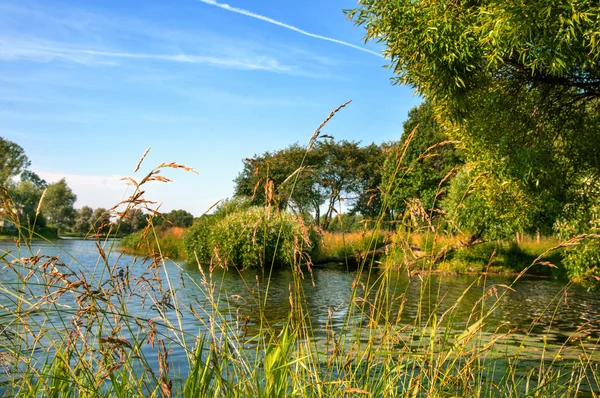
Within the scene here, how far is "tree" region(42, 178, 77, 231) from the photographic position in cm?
6356

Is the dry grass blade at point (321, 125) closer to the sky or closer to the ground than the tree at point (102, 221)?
closer to the sky

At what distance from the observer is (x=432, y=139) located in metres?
38.6

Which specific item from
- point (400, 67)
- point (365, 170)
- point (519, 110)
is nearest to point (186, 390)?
point (400, 67)

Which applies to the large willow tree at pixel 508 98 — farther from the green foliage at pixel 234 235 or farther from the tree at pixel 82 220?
the tree at pixel 82 220

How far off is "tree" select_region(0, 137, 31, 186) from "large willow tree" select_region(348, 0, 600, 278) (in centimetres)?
6428

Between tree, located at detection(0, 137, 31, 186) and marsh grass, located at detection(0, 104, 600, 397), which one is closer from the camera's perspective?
marsh grass, located at detection(0, 104, 600, 397)

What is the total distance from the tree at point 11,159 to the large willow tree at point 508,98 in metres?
64.3

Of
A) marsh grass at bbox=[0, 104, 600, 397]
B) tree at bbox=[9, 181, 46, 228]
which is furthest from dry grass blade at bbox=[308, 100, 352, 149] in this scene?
tree at bbox=[9, 181, 46, 228]

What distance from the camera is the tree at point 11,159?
212ft

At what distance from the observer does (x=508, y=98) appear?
38.8ft

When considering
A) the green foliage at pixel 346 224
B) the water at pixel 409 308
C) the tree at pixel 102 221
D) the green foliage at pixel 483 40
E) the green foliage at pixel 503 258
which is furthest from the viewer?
the green foliage at pixel 503 258

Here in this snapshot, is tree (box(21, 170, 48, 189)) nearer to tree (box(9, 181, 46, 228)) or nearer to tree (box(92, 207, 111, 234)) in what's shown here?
tree (box(9, 181, 46, 228))

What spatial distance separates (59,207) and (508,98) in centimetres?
6234

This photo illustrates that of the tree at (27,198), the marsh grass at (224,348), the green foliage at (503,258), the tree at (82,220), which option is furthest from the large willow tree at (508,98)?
the tree at (82,220)
